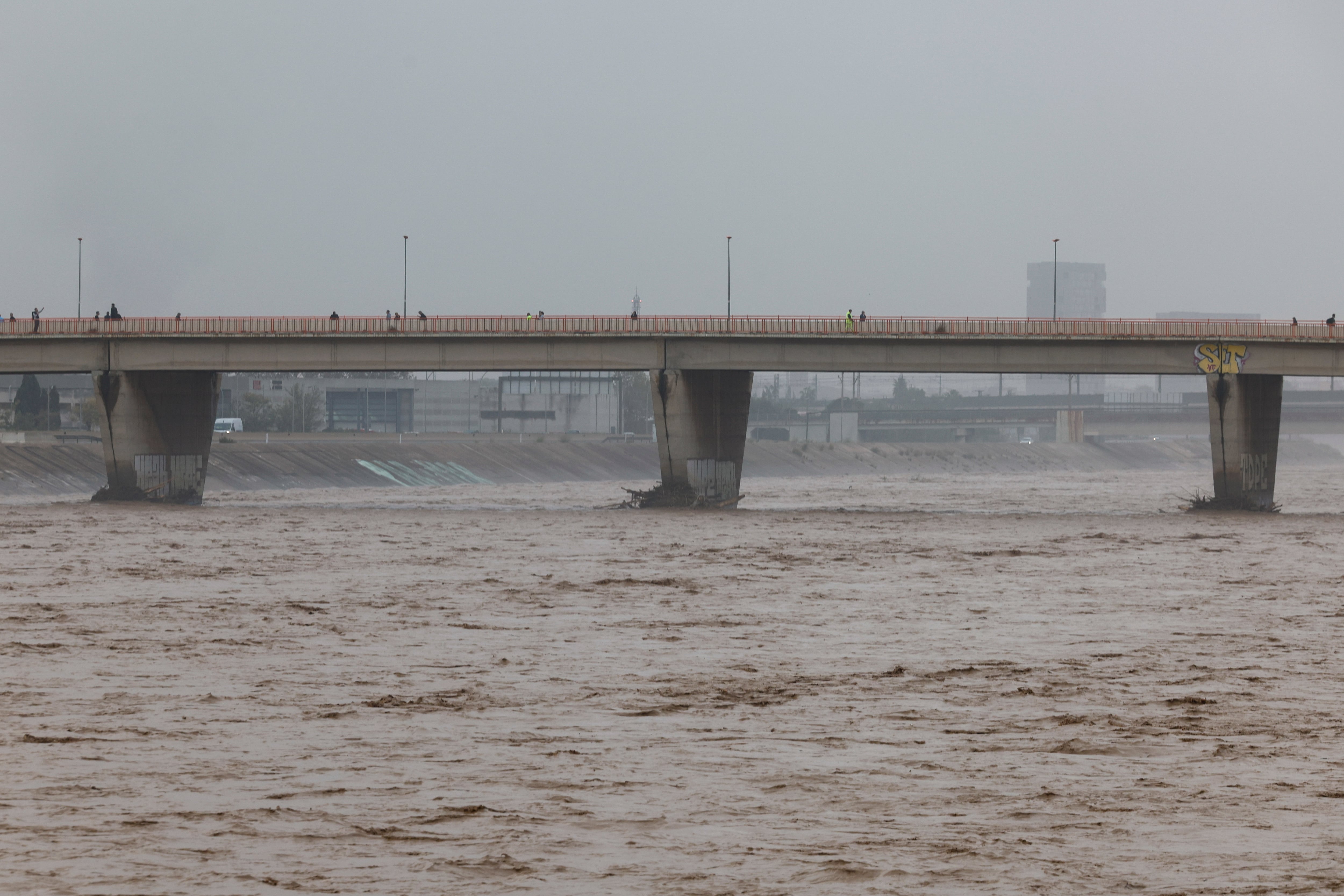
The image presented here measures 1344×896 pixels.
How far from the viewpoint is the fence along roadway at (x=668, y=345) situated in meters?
74.4

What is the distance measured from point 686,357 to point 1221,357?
26851mm

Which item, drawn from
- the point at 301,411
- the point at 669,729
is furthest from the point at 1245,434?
the point at 301,411

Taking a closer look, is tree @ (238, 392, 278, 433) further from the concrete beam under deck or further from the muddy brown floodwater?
the muddy brown floodwater

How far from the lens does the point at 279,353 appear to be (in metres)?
80.0

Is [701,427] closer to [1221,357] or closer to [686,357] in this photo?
[686,357]

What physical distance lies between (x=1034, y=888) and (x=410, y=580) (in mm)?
30817

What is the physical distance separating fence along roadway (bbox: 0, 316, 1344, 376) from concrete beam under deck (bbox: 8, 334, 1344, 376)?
0.24 feet

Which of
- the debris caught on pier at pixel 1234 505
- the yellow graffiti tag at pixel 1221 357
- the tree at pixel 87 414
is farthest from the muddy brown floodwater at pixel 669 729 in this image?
the tree at pixel 87 414

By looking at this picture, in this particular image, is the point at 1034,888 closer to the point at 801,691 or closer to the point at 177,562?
the point at 801,691

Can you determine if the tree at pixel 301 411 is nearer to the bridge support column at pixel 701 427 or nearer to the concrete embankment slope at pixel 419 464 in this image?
the concrete embankment slope at pixel 419 464

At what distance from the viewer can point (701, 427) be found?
77.9m

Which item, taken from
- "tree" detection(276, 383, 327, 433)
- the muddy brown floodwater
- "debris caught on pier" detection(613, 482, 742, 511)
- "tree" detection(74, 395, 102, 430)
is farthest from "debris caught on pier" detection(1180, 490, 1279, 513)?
"tree" detection(276, 383, 327, 433)

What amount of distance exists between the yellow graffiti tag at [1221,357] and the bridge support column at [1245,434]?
333 mm

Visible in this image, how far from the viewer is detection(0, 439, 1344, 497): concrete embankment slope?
4035 inches
